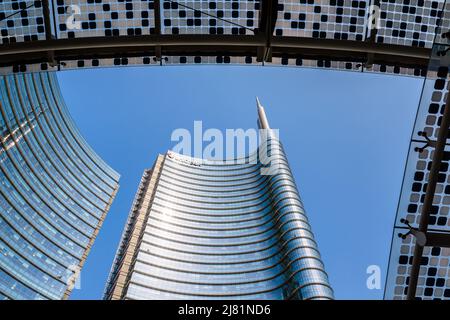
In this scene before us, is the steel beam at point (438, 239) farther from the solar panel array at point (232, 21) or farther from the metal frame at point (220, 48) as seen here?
the solar panel array at point (232, 21)

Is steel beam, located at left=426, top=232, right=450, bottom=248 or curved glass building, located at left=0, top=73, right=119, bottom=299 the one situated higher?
steel beam, located at left=426, top=232, right=450, bottom=248

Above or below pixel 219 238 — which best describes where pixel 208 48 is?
above

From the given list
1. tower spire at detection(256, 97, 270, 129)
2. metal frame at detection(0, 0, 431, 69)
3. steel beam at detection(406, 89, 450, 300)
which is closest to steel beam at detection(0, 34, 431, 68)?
metal frame at detection(0, 0, 431, 69)

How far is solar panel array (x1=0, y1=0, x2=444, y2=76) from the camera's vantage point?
14.8 m

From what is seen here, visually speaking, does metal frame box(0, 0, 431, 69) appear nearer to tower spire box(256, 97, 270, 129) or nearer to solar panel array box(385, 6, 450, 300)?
solar panel array box(385, 6, 450, 300)

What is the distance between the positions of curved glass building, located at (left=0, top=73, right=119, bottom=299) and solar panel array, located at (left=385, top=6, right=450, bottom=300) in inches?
2870

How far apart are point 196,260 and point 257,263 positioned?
1331 cm

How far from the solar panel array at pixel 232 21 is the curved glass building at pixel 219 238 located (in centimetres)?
5879

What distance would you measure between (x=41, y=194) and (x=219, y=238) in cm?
4030

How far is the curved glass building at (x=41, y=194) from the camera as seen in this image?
72.4 m

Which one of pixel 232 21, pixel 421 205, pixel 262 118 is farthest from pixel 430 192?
pixel 262 118

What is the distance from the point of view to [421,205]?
870cm

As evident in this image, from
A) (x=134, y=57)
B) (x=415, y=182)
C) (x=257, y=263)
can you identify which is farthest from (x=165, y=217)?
(x=415, y=182)

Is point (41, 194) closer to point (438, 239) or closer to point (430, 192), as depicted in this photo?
point (438, 239)
